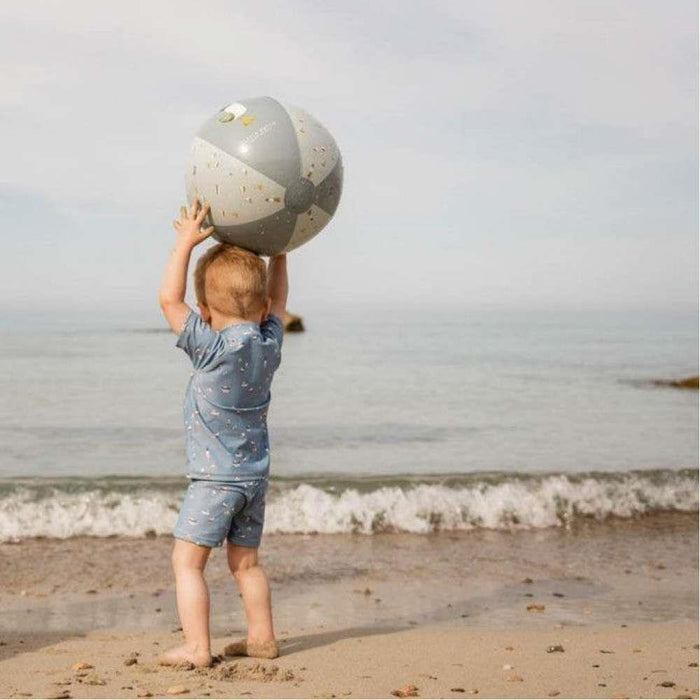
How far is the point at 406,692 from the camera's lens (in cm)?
450

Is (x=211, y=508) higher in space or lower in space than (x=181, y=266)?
lower

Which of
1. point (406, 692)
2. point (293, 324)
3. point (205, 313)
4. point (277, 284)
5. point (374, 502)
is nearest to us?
point (406, 692)

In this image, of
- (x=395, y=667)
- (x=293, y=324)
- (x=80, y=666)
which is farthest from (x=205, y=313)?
(x=293, y=324)

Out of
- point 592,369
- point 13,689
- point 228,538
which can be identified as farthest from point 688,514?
point 592,369

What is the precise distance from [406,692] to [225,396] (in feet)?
4.78

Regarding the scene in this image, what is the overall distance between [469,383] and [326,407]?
17.0 ft

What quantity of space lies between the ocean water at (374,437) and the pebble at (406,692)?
4553 mm

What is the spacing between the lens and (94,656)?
16.5ft

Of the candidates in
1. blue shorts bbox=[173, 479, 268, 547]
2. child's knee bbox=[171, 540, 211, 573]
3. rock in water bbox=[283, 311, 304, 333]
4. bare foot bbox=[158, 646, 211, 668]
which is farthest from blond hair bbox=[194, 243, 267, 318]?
rock in water bbox=[283, 311, 304, 333]

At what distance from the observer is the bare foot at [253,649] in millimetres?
4953

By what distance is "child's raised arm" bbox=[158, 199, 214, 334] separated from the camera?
15.3ft

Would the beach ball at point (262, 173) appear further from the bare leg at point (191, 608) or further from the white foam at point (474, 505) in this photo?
the white foam at point (474, 505)

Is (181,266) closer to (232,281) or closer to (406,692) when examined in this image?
(232,281)

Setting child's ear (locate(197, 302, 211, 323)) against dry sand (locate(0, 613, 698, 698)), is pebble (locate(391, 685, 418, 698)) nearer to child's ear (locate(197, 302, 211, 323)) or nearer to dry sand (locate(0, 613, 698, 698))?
dry sand (locate(0, 613, 698, 698))
